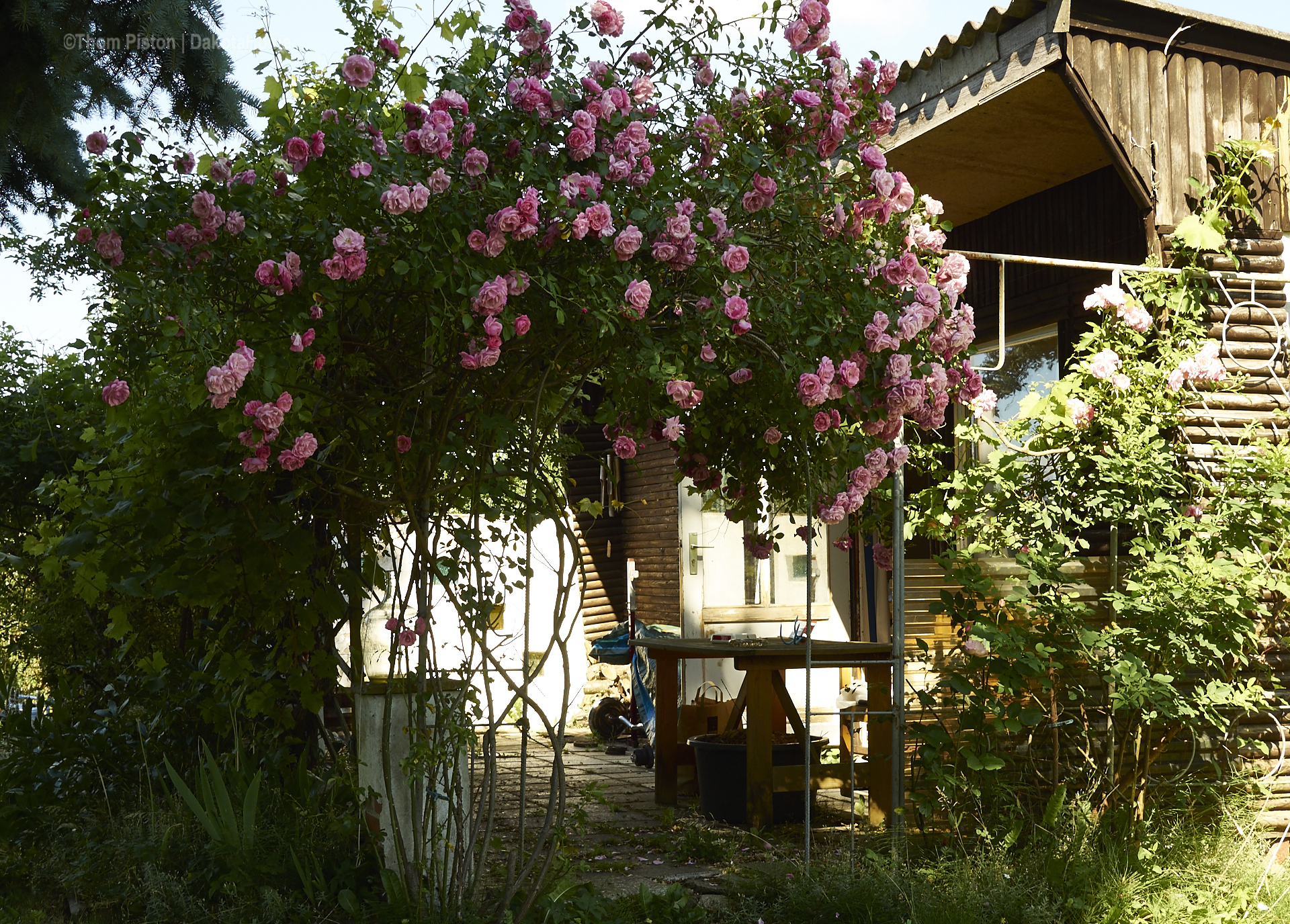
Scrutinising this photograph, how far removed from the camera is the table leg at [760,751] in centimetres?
622

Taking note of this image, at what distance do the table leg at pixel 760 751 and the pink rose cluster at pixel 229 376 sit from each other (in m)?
3.94

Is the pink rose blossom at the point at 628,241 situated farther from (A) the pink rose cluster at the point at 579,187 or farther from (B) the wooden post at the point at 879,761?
(B) the wooden post at the point at 879,761

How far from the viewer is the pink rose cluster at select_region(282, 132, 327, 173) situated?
3.22 metres

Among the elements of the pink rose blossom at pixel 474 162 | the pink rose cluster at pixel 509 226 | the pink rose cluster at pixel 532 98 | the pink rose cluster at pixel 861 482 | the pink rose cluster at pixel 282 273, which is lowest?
the pink rose cluster at pixel 861 482

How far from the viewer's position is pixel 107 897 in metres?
4.25

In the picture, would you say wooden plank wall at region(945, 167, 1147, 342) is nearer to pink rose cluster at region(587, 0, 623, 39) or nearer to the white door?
the white door

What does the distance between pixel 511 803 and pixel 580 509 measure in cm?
373

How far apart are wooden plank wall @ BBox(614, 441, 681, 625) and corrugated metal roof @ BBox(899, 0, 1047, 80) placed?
15.2 ft

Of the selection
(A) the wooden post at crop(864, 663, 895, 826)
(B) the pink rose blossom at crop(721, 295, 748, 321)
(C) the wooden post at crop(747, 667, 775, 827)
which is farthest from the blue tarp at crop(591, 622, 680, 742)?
(B) the pink rose blossom at crop(721, 295, 748, 321)

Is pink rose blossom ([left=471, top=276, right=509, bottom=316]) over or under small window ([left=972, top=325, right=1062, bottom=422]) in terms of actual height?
under

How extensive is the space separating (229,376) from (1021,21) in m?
4.84

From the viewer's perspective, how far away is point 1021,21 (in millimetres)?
6066

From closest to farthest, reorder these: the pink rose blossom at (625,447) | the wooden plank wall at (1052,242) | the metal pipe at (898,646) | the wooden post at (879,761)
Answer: the pink rose blossom at (625,447)
the metal pipe at (898,646)
the wooden post at (879,761)
the wooden plank wall at (1052,242)

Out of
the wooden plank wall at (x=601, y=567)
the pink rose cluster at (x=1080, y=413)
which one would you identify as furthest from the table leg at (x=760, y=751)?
the wooden plank wall at (x=601, y=567)
